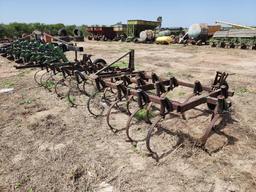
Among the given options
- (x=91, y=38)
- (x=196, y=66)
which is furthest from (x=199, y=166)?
(x=91, y=38)

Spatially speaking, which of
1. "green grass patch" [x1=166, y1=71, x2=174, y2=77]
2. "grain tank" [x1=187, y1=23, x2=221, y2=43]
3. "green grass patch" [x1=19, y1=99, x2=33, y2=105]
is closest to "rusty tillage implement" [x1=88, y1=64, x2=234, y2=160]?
"green grass patch" [x1=19, y1=99, x2=33, y2=105]

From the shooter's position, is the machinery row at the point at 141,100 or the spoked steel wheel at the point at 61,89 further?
the spoked steel wheel at the point at 61,89

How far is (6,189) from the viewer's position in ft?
9.91

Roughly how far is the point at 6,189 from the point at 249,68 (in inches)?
397

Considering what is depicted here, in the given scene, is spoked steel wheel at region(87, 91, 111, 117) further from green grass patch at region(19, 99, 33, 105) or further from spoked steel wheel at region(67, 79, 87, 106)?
green grass patch at region(19, 99, 33, 105)

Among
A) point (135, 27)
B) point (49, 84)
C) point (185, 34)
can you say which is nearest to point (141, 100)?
point (49, 84)

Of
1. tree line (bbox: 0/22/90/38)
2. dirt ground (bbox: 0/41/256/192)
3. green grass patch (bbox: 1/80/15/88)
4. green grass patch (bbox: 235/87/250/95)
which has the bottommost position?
green grass patch (bbox: 1/80/15/88)

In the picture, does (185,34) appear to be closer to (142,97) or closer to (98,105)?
(98,105)

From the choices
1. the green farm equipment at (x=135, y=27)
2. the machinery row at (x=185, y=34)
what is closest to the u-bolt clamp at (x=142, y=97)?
the machinery row at (x=185, y=34)

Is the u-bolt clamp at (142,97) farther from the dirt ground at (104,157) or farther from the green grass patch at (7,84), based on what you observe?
the green grass patch at (7,84)

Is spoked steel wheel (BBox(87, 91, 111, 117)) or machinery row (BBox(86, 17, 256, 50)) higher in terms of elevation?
machinery row (BBox(86, 17, 256, 50))

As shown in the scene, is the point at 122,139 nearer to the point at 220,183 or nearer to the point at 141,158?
the point at 141,158

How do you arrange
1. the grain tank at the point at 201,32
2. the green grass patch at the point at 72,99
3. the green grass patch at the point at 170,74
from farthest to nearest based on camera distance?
the grain tank at the point at 201,32 < the green grass patch at the point at 170,74 < the green grass patch at the point at 72,99

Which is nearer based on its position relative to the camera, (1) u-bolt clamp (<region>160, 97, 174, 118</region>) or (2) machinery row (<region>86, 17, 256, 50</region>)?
(1) u-bolt clamp (<region>160, 97, 174, 118</region>)
